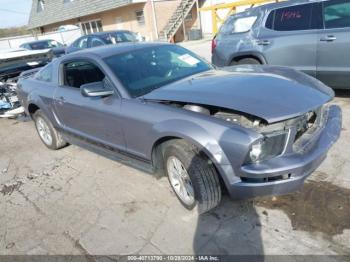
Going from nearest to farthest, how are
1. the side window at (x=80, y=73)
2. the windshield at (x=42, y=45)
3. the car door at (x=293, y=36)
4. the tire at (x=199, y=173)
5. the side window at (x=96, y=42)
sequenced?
the tire at (x=199, y=173)
the side window at (x=80, y=73)
the car door at (x=293, y=36)
the side window at (x=96, y=42)
the windshield at (x=42, y=45)

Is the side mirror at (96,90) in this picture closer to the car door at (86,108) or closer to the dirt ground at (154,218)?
the car door at (86,108)

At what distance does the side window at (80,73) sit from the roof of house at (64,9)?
60.2 ft

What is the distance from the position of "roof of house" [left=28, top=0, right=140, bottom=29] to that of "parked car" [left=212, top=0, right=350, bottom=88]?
16.8 m

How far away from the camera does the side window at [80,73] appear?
Answer: 425cm

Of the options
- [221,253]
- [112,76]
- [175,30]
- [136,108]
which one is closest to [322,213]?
[221,253]

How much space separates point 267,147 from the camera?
2.71 meters

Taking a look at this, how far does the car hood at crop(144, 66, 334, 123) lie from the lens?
9.21 ft

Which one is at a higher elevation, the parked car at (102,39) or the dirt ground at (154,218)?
the parked car at (102,39)

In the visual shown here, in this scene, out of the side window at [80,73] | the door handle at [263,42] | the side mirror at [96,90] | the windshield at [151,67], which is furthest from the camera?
the door handle at [263,42]

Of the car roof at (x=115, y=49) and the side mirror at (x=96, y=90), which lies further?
the car roof at (x=115, y=49)

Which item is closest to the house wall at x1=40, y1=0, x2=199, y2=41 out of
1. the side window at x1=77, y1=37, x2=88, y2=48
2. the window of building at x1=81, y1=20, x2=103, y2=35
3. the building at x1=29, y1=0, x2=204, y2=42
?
the building at x1=29, y1=0, x2=204, y2=42

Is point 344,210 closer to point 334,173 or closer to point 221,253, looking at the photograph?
point 334,173

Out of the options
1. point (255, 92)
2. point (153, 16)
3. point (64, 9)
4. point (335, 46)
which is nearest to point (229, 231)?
point (255, 92)

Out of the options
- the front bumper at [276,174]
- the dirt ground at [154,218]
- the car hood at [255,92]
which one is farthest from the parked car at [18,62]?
the front bumper at [276,174]
